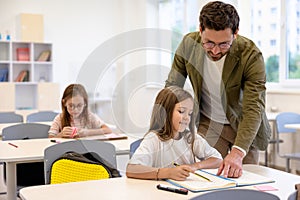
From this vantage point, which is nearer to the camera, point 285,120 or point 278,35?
point 285,120

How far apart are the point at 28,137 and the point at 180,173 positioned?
77.4 inches

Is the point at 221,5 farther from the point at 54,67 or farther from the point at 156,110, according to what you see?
the point at 54,67

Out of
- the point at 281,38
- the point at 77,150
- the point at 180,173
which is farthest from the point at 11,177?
the point at 281,38

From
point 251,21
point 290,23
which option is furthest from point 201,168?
point 251,21

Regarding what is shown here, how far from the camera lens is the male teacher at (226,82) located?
5.75ft

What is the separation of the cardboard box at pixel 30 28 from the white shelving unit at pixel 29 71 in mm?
101

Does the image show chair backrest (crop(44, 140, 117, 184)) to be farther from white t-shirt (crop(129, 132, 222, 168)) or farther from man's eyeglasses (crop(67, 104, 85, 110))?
man's eyeglasses (crop(67, 104, 85, 110))

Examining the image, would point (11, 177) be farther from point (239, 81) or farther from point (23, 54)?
point (23, 54)

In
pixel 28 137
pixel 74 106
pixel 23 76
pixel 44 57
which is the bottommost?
pixel 28 137

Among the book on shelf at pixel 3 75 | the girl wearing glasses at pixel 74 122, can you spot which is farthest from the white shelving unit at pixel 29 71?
the girl wearing glasses at pixel 74 122

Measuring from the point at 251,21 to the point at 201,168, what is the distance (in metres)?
3.97

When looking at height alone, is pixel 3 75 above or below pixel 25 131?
above

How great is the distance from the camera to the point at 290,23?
5.03 m

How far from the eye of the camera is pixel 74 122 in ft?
10.4
